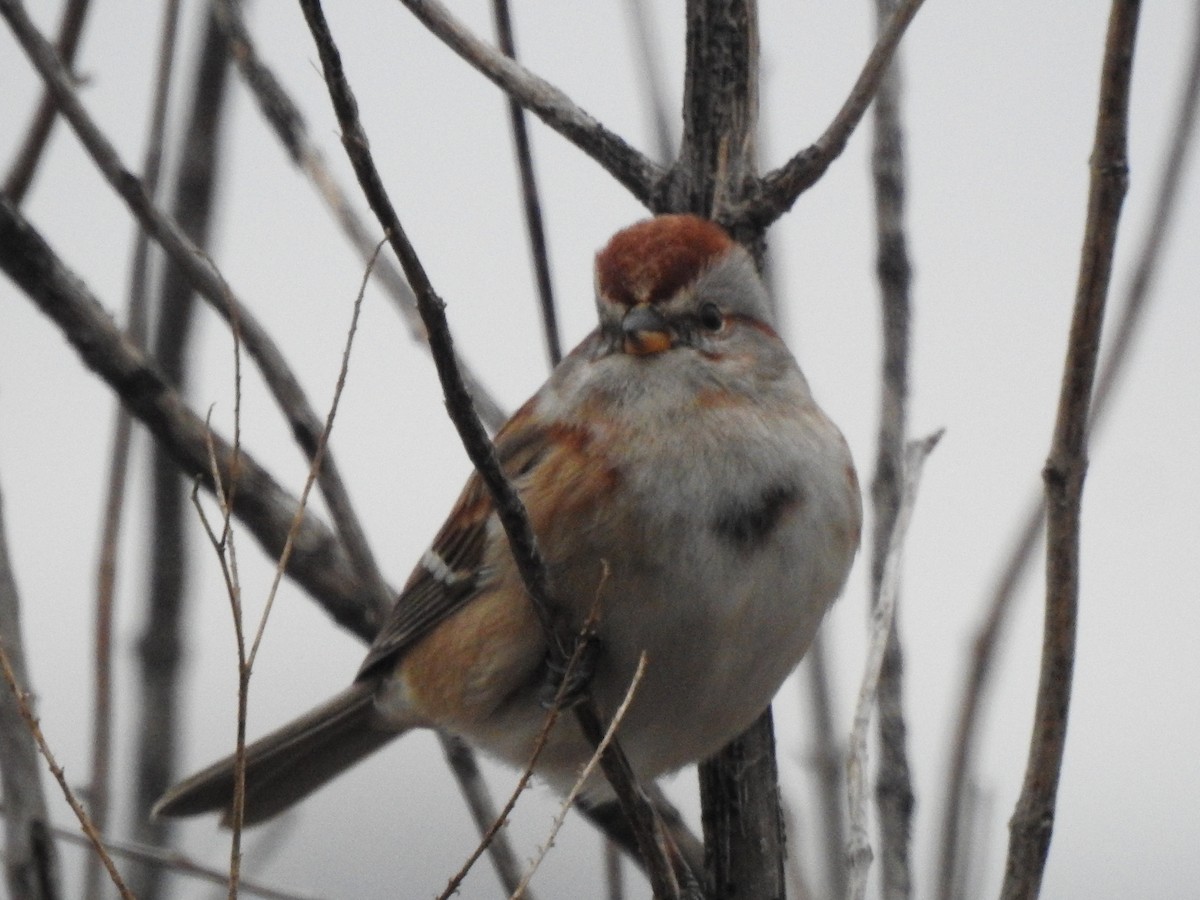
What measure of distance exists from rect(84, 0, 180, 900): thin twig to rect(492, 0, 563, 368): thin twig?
0.71m

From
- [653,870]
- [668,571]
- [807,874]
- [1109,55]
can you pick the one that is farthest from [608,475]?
[1109,55]

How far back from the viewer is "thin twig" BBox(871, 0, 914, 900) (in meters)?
2.64

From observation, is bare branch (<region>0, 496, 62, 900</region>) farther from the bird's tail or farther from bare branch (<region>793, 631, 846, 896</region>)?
bare branch (<region>793, 631, 846, 896</region>)

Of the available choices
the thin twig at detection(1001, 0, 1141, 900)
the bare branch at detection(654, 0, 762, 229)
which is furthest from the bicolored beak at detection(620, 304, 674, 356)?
the thin twig at detection(1001, 0, 1141, 900)

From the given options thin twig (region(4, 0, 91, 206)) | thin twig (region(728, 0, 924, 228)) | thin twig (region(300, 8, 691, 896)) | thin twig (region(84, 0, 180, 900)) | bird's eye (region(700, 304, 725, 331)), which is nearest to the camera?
thin twig (region(300, 8, 691, 896))

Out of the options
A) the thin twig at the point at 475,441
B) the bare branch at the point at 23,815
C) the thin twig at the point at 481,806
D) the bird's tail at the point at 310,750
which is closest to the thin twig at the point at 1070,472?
the thin twig at the point at 475,441

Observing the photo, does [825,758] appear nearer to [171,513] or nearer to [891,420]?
[891,420]

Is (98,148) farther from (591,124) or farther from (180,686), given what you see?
(180,686)

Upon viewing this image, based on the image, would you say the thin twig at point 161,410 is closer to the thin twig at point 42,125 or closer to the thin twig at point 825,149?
the thin twig at point 42,125

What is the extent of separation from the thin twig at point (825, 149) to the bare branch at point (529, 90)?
0.25 meters

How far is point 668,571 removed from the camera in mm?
2703

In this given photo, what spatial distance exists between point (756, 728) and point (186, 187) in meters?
1.78

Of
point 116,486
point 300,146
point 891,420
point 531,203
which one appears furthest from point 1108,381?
point 116,486

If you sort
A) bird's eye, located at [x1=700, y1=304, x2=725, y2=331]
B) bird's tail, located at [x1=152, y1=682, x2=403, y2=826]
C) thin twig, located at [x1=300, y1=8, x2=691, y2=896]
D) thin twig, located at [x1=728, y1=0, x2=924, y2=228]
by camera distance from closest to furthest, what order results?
thin twig, located at [x1=300, y1=8, x2=691, y2=896]
thin twig, located at [x1=728, y1=0, x2=924, y2=228]
bird's eye, located at [x1=700, y1=304, x2=725, y2=331]
bird's tail, located at [x1=152, y1=682, x2=403, y2=826]
